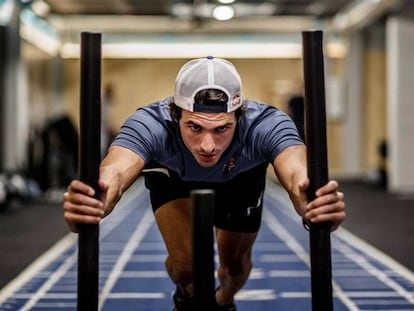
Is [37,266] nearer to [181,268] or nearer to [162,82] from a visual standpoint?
[181,268]

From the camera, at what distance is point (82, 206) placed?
191cm

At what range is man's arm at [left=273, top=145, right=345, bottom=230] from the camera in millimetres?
1948

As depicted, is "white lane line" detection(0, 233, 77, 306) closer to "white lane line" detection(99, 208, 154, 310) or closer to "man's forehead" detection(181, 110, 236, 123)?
"white lane line" detection(99, 208, 154, 310)

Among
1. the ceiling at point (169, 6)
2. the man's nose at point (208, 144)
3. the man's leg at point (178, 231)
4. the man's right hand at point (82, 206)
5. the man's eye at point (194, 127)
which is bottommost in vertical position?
the man's leg at point (178, 231)

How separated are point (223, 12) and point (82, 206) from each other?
1203 cm

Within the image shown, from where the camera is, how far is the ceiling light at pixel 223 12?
43.8 ft

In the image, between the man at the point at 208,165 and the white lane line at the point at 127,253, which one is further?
the white lane line at the point at 127,253

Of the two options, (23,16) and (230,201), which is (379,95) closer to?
(23,16)

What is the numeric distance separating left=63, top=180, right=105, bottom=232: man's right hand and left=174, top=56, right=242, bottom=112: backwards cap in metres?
0.57

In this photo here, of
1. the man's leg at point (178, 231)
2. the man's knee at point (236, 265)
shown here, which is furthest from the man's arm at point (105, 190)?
the man's knee at point (236, 265)

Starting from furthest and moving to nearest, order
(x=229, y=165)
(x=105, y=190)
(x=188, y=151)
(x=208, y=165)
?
(x=229, y=165) < (x=188, y=151) < (x=208, y=165) < (x=105, y=190)

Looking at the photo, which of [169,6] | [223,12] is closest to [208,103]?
[223,12]

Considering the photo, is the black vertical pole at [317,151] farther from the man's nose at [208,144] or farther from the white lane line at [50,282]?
the white lane line at [50,282]

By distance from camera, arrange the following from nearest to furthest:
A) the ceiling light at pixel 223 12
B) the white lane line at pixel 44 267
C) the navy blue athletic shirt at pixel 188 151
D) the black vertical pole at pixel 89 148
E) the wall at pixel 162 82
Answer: the black vertical pole at pixel 89 148 → the navy blue athletic shirt at pixel 188 151 → the white lane line at pixel 44 267 → the ceiling light at pixel 223 12 → the wall at pixel 162 82
